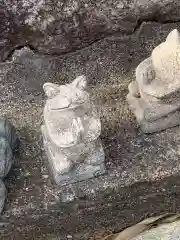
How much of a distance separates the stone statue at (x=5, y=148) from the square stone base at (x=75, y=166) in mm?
111

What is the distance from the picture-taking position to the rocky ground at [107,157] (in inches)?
81.2

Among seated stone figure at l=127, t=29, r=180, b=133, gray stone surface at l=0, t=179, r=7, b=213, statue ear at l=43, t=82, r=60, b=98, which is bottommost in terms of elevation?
gray stone surface at l=0, t=179, r=7, b=213

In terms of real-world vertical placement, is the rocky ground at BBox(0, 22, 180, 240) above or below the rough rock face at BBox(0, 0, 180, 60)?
below

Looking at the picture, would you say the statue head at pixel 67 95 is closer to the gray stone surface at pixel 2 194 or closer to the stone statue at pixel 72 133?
the stone statue at pixel 72 133

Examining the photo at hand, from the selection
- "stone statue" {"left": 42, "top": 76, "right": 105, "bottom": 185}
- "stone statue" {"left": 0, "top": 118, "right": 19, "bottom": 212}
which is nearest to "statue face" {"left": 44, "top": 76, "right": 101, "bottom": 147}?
"stone statue" {"left": 42, "top": 76, "right": 105, "bottom": 185}

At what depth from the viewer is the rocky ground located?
2.06 metres

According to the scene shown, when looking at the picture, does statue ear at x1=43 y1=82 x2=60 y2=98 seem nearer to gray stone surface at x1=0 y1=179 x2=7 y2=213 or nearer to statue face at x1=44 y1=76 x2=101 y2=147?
statue face at x1=44 y1=76 x2=101 y2=147

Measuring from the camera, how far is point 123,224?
228cm

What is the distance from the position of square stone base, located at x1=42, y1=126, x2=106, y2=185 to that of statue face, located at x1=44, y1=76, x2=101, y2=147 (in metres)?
0.10

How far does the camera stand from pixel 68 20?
2.27 meters

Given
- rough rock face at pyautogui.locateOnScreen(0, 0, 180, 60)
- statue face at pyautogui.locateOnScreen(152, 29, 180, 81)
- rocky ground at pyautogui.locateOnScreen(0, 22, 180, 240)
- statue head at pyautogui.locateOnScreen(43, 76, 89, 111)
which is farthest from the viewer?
rough rock face at pyautogui.locateOnScreen(0, 0, 180, 60)

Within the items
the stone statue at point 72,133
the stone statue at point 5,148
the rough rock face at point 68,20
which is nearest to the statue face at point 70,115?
the stone statue at point 72,133

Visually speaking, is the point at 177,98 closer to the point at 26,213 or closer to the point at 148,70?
the point at 148,70

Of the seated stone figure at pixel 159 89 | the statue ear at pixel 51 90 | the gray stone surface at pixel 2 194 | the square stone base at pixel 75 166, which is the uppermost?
the statue ear at pixel 51 90
